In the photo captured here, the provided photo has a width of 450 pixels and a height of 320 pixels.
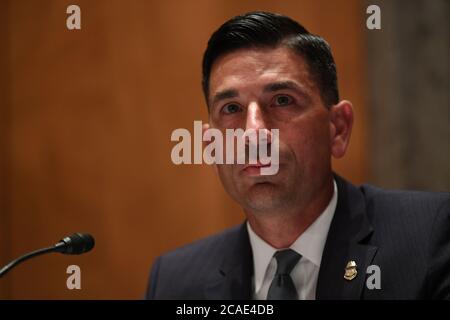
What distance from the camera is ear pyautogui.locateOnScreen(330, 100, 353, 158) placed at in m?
1.46

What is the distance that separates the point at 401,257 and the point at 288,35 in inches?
22.2

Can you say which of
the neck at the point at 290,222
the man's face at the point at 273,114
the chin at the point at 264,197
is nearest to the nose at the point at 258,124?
the man's face at the point at 273,114

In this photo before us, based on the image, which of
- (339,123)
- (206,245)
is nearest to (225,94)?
(339,123)

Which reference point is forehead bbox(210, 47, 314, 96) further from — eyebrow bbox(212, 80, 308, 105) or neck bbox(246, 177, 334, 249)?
neck bbox(246, 177, 334, 249)

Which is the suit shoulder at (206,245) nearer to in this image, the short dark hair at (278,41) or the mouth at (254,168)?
the mouth at (254,168)

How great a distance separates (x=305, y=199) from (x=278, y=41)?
0.38 metres

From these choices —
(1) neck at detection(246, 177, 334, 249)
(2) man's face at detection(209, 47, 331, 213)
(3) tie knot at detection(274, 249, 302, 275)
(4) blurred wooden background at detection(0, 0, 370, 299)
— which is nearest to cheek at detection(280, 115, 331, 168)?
(2) man's face at detection(209, 47, 331, 213)

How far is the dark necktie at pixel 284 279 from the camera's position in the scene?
56.3 inches

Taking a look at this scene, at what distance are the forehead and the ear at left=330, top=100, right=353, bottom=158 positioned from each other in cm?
10

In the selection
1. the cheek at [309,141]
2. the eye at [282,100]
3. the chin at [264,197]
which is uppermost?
the eye at [282,100]

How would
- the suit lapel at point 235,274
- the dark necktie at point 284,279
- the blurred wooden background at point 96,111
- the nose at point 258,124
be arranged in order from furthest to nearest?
the blurred wooden background at point 96,111, the suit lapel at point 235,274, the dark necktie at point 284,279, the nose at point 258,124
